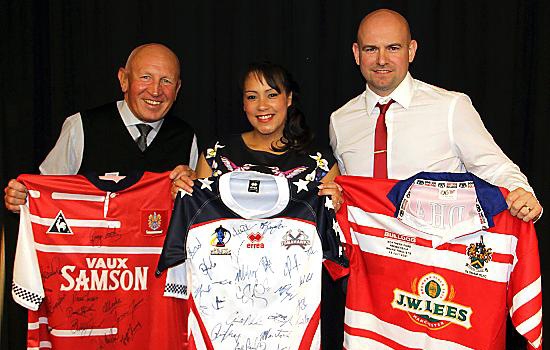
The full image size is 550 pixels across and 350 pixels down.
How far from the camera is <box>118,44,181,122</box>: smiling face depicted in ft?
8.98

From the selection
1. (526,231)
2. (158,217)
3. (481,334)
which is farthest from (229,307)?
(526,231)

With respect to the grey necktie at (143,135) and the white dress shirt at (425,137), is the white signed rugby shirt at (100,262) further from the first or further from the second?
the white dress shirt at (425,137)

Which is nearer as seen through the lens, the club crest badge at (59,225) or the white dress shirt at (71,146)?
the club crest badge at (59,225)

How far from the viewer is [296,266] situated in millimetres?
2166

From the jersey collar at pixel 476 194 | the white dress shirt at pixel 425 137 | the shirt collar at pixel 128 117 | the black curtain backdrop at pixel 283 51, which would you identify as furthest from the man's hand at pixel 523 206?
the shirt collar at pixel 128 117

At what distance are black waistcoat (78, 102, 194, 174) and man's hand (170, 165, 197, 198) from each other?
0.38 metres

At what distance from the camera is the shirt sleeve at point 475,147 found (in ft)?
7.93

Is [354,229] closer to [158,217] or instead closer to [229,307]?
[229,307]

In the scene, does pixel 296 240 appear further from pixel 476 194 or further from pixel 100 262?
pixel 100 262

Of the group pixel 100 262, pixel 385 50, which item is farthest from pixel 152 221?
pixel 385 50

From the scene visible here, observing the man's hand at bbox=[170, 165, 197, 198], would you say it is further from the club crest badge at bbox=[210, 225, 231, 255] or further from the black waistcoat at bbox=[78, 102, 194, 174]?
the black waistcoat at bbox=[78, 102, 194, 174]

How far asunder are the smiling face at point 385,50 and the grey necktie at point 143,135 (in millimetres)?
1063

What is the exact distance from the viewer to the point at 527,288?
2.06 meters

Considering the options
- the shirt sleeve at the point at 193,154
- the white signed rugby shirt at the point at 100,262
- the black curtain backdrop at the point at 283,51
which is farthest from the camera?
the black curtain backdrop at the point at 283,51
